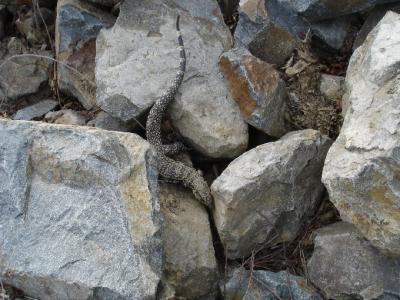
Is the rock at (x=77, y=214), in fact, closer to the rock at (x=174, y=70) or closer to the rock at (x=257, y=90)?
the rock at (x=174, y=70)

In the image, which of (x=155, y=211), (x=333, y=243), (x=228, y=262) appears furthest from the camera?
(x=228, y=262)

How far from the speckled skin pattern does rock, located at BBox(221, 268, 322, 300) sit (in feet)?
2.08

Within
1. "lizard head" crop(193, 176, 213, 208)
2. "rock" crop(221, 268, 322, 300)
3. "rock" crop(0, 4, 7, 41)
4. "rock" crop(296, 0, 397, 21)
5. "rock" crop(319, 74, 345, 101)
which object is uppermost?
"rock" crop(296, 0, 397, 21)

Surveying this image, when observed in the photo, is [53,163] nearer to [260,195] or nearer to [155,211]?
[155,211]

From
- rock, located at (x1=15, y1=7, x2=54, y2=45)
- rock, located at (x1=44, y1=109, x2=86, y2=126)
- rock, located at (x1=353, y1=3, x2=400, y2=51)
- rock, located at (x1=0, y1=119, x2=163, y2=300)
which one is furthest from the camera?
rock, located at (x1=15, y1=7, x2=54, y2=45)

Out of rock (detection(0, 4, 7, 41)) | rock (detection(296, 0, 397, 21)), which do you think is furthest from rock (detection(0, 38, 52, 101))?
rock (detection(296, 0, 397, 21))

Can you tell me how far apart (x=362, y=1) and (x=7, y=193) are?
3.14 meters

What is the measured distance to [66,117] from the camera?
5062mm

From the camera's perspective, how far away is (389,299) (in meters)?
3.82

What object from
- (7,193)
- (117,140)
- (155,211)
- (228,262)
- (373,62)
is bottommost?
(228,262)

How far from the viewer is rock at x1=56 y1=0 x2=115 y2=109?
5.14 m

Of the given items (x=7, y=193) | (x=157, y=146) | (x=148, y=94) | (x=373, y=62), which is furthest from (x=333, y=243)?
(x=7, y=193)

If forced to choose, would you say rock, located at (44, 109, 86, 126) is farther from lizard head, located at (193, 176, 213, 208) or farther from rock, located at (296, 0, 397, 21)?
rock, located at (296, 0, 397, 21)

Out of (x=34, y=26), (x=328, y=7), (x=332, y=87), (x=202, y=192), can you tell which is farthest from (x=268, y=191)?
(x=34, y=26)
